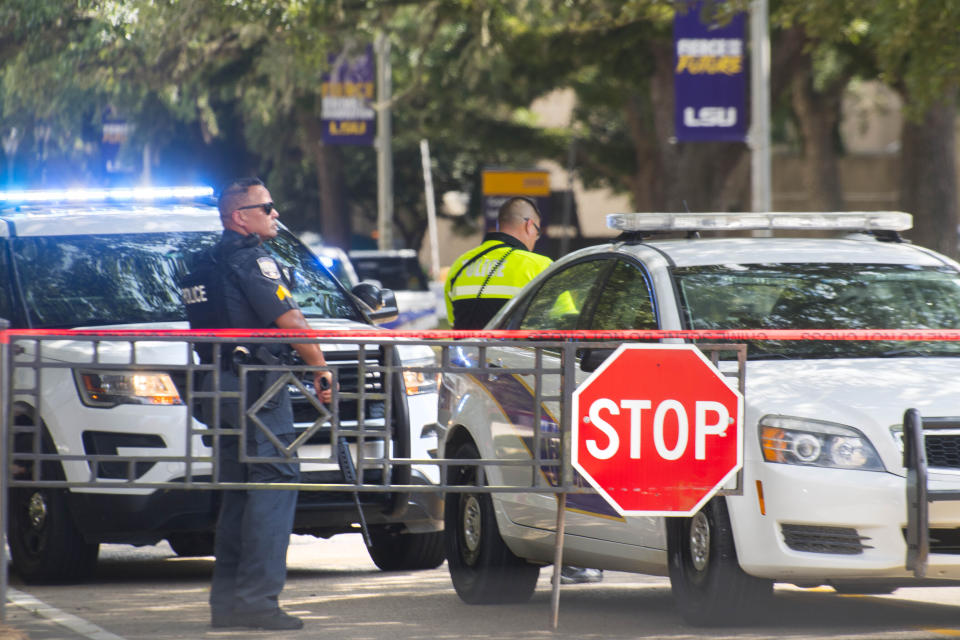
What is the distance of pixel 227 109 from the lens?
138 feet

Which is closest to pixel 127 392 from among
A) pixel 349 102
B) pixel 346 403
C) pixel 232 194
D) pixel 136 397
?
pixel 136 397

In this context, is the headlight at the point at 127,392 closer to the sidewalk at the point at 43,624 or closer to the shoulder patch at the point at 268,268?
the sidewalk at the point at 43,624

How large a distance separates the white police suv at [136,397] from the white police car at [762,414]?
0.52m

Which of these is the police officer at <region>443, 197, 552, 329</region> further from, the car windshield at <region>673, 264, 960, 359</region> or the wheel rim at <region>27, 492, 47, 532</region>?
the wheel rim at <region>27, 492, 47, 532</region>

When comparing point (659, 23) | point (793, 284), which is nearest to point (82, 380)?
point (793, 284)

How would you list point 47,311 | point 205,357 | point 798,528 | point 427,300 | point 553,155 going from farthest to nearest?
point 553,155 < point 427,300 < point 47,311 < point 205,357 < point 798,528

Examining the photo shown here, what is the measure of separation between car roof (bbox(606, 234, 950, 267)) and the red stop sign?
37.7 inches

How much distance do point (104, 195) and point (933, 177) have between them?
19.2m

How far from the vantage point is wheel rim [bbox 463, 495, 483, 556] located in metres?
7.96

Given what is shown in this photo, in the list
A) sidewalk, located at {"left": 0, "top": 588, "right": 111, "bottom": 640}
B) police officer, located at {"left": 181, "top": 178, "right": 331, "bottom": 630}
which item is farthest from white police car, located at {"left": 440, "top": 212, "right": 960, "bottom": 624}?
sidewalk, located at {"left": 0, "top": 588, "right": 111, "bottom": 640}

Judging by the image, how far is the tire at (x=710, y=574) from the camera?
640 centimetres

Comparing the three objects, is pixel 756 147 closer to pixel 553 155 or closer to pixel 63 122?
pixel 63 122

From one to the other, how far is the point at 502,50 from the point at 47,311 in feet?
56.1

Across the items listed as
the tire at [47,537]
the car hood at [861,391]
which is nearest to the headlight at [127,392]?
the tire at [47,537]
